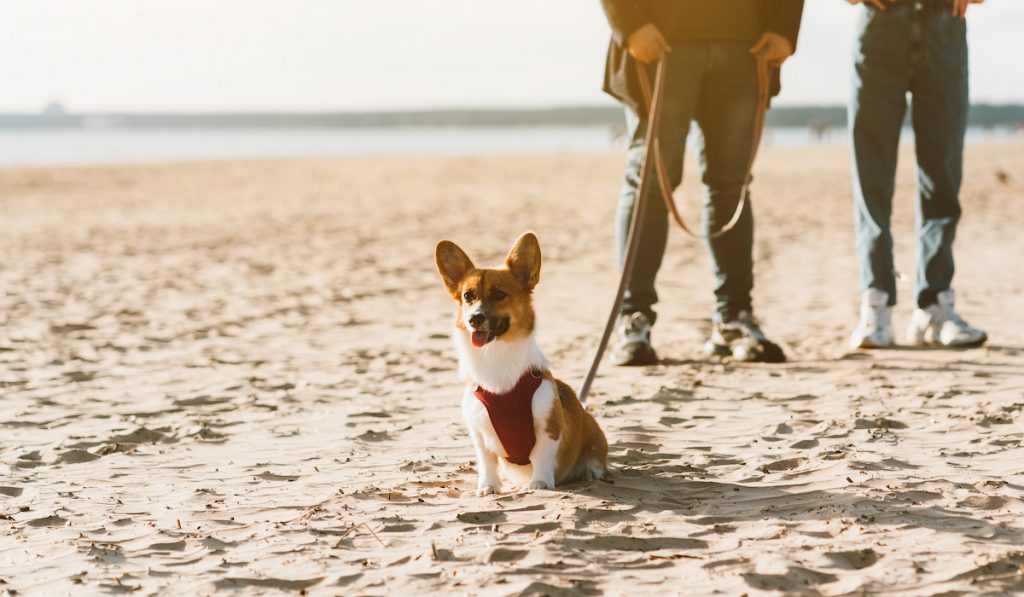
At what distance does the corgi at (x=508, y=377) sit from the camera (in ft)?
11.9

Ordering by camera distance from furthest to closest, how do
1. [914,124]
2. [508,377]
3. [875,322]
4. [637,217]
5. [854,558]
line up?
[875,322], [914,124], [637,217], [508,377], [854,558]

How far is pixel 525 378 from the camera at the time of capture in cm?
367

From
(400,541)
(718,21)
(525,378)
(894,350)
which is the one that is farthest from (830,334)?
(400,541)

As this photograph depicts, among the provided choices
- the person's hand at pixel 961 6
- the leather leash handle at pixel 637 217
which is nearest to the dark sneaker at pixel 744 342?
the leather leash handle at pixel 637 217

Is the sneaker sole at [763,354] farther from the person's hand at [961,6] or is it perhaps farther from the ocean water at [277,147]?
the ocean water at [277,147]

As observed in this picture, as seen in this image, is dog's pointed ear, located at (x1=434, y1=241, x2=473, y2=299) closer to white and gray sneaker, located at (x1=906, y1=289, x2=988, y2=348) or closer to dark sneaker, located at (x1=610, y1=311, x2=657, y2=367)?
dark sneaker, located at (x1=610, y1=311, x2=657, y2=367)

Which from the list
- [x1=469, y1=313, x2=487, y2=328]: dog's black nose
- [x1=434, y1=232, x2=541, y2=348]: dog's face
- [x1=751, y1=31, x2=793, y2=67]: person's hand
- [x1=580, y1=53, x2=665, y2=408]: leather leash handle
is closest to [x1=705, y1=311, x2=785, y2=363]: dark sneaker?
[x1=580, y1=53, x2=665, y2=408]: leather leash handle

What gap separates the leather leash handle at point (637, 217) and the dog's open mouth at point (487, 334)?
806mm

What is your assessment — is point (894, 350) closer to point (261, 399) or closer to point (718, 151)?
point (718, 151)

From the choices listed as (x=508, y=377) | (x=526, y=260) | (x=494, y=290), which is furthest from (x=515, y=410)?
(x=526, y=260)

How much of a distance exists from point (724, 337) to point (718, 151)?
1043mm

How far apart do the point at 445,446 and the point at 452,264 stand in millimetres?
1058

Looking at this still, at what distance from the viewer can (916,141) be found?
19.8 feet

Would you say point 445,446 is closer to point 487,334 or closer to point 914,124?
point 487,334
